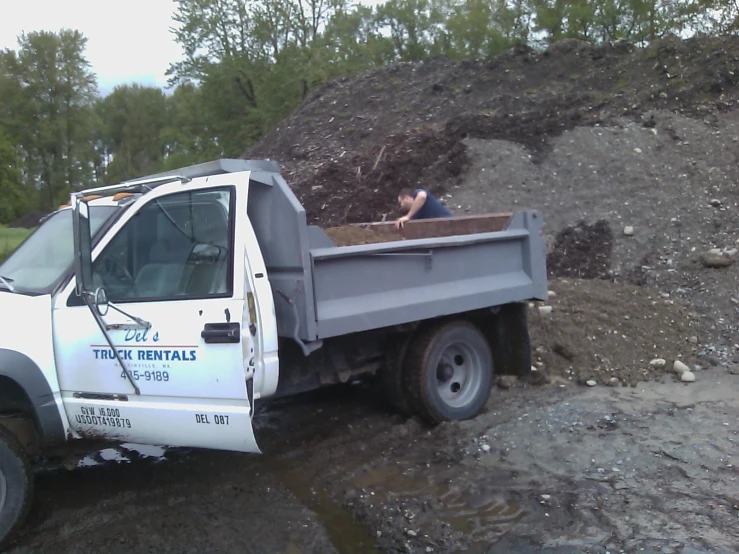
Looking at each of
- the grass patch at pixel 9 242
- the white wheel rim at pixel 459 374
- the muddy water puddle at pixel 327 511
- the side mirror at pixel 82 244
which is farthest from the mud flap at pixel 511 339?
the grass patch at pixel 9 242

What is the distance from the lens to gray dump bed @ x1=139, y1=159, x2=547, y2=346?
5.07 metres

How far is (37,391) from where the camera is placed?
15.4 feet

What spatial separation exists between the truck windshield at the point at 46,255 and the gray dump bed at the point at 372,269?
2.62ft

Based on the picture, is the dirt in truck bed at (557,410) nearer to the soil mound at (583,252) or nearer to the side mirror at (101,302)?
the soil mound at (583,252)

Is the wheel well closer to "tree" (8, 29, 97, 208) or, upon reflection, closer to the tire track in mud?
the tire track in mud

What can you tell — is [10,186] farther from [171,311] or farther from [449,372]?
[171,311]

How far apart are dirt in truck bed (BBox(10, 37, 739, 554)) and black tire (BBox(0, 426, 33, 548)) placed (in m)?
0.21

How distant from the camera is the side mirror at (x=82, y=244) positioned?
4.43 metres

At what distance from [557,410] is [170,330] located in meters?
3.69

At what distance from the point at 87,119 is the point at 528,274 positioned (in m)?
55.4

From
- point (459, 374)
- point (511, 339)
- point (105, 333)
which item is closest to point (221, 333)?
point (105, 333)

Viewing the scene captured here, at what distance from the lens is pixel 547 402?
699 centimetres

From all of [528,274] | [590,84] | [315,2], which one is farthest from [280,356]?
[315,2]

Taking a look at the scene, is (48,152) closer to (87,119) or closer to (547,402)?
(87,119)
